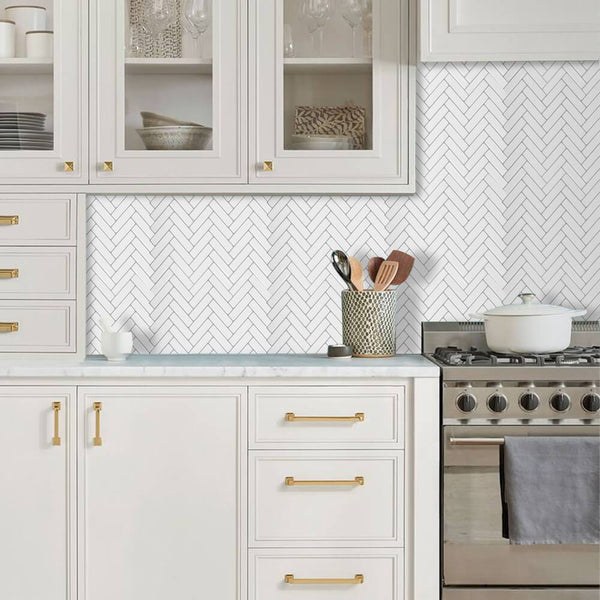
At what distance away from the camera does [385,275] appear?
2.77m

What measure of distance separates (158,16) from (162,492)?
4.87 ft

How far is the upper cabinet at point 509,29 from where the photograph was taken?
2.66 meters

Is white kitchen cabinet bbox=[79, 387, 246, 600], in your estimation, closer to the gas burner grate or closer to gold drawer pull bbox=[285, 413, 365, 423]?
gold drawer pull bbox=[285, 413, 365, 423]

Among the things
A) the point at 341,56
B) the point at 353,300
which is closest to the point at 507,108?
the point at 341,56

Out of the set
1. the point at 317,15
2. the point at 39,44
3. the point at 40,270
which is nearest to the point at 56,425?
the point at 40,270

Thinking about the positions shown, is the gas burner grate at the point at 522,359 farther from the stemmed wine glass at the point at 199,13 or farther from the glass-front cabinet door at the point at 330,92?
the stemmed wine glass at the point at 199,13

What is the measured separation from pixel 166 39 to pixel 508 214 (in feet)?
4.17

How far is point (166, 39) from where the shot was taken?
277 centimetres

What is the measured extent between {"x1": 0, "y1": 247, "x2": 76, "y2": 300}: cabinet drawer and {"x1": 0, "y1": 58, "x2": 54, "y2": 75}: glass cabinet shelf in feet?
1.84

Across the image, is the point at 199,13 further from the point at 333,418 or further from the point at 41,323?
the point at 333,418

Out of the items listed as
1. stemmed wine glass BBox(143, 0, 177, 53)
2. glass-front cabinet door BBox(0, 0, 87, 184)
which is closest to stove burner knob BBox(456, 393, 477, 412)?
glass-front cabinet door BBox(0, 0, 87, 184)

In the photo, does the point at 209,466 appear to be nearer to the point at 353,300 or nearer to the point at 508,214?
the point at 353,300

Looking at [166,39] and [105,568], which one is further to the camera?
[166,39]

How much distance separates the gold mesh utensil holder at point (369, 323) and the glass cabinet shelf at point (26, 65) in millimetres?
1191
